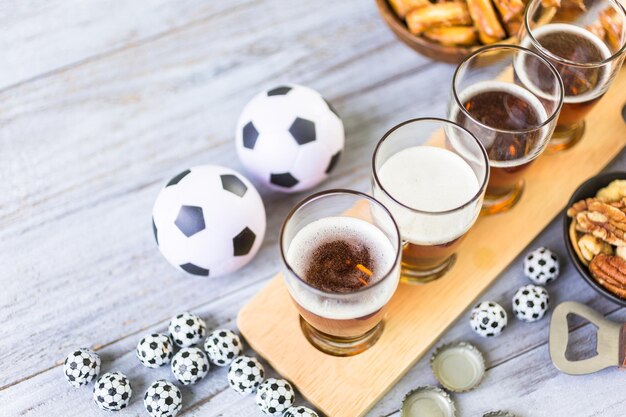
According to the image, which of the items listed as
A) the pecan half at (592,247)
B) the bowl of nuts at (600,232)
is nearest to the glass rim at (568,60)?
the bowl of nuts at (600,232)

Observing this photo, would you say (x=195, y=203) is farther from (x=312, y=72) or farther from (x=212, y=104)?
(x=312, y=72)

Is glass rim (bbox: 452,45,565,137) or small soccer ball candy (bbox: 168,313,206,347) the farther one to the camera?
small soccer ball candy (bbox: 168,313,206,347)

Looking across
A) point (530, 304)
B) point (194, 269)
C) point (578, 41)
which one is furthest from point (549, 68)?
point (194, 269)

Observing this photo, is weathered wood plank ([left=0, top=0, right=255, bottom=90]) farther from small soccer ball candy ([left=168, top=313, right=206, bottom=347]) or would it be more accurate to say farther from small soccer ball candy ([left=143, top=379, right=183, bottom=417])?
small soccer ball candy ([left=143, top=379, right=183, bottom=417])

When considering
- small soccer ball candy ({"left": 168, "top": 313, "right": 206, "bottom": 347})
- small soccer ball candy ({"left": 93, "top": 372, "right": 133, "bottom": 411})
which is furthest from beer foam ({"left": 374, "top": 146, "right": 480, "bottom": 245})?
small soccer ball candy ({"left": 93, "top": 372, "right": 133, "bottom": 411})

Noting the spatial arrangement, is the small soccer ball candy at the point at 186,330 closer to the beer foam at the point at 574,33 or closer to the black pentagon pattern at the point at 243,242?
the black pentagon pattern at the point at 243,242

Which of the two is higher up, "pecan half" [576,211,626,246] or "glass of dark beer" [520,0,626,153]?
"glass of dark beer" [520,0,626,153]

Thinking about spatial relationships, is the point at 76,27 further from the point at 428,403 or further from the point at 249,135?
the point at 428,403
